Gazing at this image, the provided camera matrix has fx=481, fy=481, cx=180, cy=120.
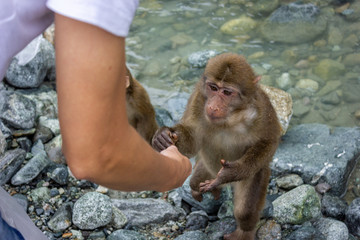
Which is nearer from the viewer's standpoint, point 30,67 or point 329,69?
point 30,67

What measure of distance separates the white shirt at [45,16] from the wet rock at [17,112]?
3727 mm

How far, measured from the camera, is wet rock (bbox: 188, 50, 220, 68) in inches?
289

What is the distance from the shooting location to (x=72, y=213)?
4.14 metres

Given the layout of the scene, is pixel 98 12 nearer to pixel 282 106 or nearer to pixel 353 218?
pixel 353 218

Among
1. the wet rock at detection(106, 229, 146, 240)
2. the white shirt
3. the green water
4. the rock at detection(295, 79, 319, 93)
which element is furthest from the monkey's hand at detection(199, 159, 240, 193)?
the rock at detection(295, 79, 319, 93)

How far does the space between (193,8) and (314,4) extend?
2138mm

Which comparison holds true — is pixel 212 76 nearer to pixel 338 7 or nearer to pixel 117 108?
pixel 117 108

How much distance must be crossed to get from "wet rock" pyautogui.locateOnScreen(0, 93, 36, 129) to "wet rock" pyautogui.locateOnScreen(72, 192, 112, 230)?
1.50 metres

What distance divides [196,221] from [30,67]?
9.69ft

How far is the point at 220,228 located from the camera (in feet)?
14.1

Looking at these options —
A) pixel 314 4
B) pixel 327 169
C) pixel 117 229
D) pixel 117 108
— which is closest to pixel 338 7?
pixel 314 4

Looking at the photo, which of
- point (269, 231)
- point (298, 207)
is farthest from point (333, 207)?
point (269, 231)

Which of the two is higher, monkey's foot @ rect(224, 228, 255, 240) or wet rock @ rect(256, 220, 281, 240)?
monkey's foot @ rect(224, 228, 255, 240)

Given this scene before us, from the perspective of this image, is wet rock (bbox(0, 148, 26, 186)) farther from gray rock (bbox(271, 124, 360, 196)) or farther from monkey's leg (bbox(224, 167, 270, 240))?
gray rock (bbox(271, 124, 360, 196))
